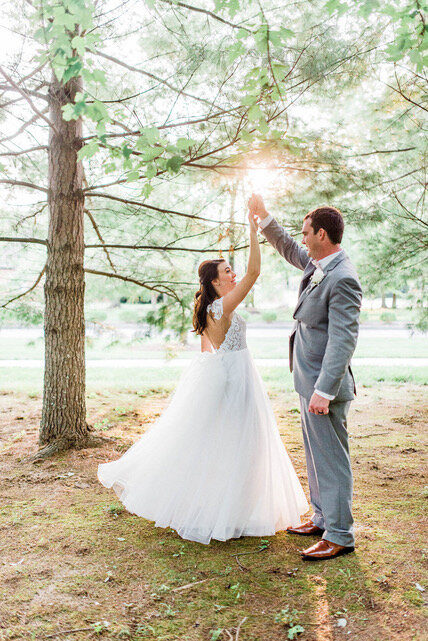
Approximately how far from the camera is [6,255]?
6.80m

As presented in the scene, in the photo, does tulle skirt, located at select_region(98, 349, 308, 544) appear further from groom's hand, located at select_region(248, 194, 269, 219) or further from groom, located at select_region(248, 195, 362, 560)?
groom's hand, located at select_region(248, 194, 269, 219)

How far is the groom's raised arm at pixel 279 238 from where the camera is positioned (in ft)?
12.0

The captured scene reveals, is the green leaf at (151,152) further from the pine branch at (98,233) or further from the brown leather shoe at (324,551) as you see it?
the pine branch at (98,233)

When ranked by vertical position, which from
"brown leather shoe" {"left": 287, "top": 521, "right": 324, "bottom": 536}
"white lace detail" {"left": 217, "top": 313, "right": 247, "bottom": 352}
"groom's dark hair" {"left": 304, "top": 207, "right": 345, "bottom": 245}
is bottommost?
"brown leather shoe" {"left": 287, "top": 521, "right": 324, "bottom": 536}

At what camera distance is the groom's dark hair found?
3.16m

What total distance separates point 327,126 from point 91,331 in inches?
198

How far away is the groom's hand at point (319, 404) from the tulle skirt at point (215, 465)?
21.6 inches

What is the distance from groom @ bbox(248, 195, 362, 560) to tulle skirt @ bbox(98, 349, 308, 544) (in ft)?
0.95

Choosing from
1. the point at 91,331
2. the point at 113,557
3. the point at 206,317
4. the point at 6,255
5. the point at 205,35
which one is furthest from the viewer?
the point at 91,331

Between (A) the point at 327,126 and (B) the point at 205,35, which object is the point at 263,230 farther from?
(B) the point at 205,35

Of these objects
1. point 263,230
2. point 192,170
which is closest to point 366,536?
point 263,230

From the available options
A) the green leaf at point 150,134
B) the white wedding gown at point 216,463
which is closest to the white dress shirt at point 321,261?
the white wedding gown at point 216,463

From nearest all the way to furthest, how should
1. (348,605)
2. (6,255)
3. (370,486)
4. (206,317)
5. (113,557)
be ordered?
(348,605), (113,557), (206,317), (370,486), (6,255)

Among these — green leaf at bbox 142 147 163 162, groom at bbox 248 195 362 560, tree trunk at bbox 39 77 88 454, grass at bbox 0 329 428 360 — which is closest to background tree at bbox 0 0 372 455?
tree trunk at bbox 39 77 88 454
